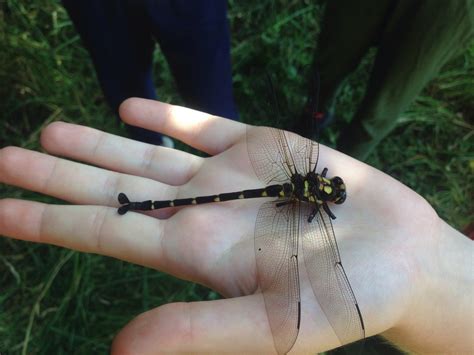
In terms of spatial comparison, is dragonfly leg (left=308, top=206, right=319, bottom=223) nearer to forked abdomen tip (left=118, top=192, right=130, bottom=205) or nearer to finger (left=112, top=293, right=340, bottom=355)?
finger (left=112, top=293, right=340, bottom=355)

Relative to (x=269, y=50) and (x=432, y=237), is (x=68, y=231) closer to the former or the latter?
(x=432, y=237)

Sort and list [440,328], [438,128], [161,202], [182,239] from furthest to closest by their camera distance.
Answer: [438,128], [161,202], [182,239], [440,328]

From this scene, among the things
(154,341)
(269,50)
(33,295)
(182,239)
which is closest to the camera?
(154,341)

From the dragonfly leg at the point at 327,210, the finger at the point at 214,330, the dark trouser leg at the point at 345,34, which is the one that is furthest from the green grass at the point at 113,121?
the finger at the point at 214,330

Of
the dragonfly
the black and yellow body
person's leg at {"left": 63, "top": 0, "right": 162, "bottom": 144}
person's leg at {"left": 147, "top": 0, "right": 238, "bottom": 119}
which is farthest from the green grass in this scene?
the black and yellow body

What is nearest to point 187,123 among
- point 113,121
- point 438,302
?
point 438,302

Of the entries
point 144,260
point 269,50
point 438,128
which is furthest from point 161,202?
point 438,128
